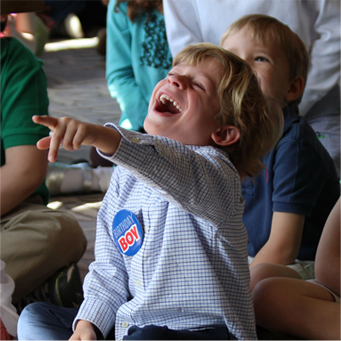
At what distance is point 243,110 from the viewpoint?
824 mm

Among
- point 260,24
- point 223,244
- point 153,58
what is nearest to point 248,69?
point 223,244

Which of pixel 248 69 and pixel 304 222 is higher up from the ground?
pixel 248 69

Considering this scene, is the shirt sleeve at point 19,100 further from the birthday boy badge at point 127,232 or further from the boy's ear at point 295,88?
the boy's ear at point 295,88

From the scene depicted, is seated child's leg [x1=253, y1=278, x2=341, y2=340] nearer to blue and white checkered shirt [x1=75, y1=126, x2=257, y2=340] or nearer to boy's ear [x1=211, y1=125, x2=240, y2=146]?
blue and white checkered shirt [x1=75, y1=126, x2=257, y2=340]

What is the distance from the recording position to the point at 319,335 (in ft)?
2.97

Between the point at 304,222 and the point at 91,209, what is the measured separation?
897 mm

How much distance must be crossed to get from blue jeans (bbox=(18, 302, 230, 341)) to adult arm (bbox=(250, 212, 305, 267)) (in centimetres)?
33

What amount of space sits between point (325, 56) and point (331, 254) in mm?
866

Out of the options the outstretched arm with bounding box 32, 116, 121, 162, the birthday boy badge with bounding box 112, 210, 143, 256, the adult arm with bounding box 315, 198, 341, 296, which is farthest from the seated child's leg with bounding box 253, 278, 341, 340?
the outstretched arm with bounding box 32, 116, 121, 162

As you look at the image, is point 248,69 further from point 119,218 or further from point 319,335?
point 319,335

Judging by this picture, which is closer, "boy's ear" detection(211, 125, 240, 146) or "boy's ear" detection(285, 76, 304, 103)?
"boy's ear" detection(211, 125, 240, 146)

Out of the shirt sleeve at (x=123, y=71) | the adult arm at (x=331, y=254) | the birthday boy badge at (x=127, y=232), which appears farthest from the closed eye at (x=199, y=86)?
the shirt sleeve at (x=123, y=71)

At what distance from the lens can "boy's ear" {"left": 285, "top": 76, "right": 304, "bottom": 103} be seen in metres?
1.25

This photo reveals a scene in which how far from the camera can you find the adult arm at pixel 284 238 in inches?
42.5
